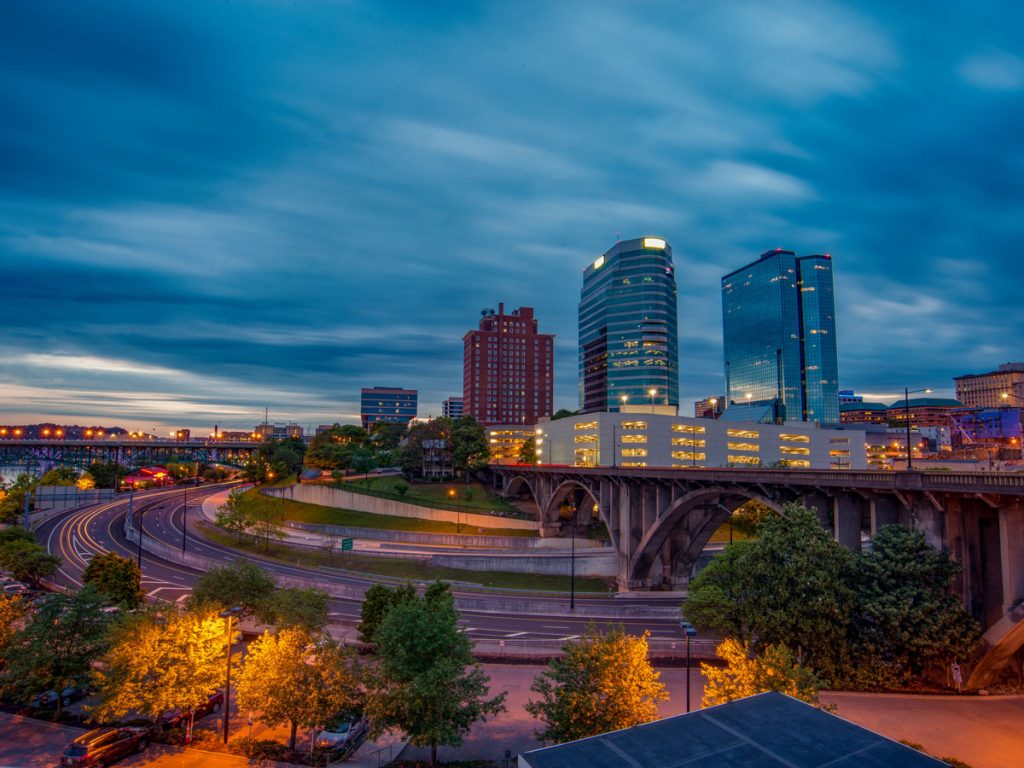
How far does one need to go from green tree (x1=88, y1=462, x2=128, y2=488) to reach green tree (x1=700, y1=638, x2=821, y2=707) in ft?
449

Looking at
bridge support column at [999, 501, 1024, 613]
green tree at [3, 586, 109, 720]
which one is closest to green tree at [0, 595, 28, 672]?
green tree at [3, 586, 109, 720]

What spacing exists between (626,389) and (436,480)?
70.6m

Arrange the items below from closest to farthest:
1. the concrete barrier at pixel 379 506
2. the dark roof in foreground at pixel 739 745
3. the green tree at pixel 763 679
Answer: the dark roof in foreground at pixel 739 745 < the green tree at pixel 763 679 < the concrete barrier at pixel 379 506

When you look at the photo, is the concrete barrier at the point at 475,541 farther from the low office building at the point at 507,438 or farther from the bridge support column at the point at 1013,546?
the low office building at the point at 507,438

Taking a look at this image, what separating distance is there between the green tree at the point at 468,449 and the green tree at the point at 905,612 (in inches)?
3531

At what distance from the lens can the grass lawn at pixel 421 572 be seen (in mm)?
59562

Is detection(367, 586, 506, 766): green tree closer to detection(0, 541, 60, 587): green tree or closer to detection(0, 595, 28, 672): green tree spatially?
detection(0, 595, 28, 672): green tree

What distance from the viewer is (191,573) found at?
5672 cm

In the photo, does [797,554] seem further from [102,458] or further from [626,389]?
[102,458]

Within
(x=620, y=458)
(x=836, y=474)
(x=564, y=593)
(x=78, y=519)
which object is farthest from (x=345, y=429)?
(x=836, y=474)

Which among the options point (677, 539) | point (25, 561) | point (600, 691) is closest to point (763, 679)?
point (600, 691)

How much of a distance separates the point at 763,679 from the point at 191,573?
5740 cm

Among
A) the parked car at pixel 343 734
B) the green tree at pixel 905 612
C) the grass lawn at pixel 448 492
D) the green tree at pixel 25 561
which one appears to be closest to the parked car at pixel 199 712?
the parked car at pixel 343 734

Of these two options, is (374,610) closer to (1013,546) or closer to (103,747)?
(103,747)
